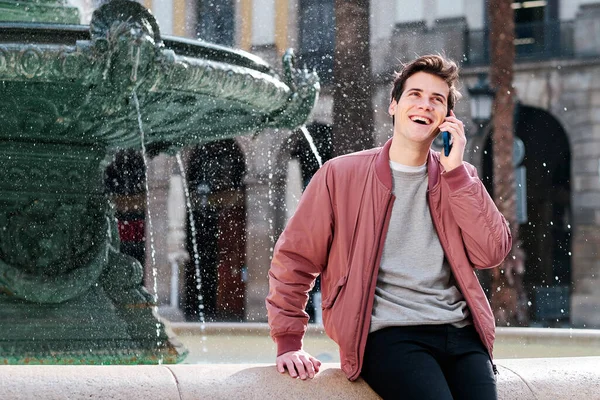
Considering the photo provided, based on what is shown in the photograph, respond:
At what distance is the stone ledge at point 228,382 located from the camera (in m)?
2.39

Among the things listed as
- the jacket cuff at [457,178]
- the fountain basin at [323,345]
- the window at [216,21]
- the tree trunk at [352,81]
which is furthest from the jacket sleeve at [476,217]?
the window at [216,21]

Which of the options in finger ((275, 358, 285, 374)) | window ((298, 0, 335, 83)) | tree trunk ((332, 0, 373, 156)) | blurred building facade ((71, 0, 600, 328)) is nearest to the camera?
finger ((275, 358, 285, 374))

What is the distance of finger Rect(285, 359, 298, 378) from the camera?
2660 millimetres

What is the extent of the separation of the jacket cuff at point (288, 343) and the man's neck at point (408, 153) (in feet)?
1.76

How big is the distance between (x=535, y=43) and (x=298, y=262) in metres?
21.1

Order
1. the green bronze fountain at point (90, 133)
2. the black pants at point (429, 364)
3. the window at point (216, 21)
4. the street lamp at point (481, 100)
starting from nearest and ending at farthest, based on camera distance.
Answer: the black pants at point (429, 364), the green bronze fountain at point (90, 133), the street lamp at point (481, 100), the window at point (216, 21)

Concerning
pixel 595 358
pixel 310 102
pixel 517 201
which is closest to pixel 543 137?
pixel 517 201

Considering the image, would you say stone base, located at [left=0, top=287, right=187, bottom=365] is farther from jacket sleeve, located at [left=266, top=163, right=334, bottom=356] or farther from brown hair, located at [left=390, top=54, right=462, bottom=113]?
brown hair, located at [left=390, top=54, right=462, bottom=113]

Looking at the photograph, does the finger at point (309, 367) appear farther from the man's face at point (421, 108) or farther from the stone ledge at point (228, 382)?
the man's face at point (421, 108)

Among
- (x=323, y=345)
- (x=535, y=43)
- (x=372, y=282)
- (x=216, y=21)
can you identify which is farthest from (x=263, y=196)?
(x=372, y=282)

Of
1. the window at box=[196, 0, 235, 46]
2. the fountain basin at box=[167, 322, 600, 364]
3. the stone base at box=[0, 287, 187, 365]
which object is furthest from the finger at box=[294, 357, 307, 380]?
the window at box=[196, 0, 235, 46]

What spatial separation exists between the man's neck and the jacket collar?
0.07ft

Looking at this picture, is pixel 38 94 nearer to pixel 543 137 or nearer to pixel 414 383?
pixel 414 383

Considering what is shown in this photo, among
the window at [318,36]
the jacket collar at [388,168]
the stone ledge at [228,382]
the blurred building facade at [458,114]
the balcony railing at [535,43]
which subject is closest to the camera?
the stone ledge at [228,382]
